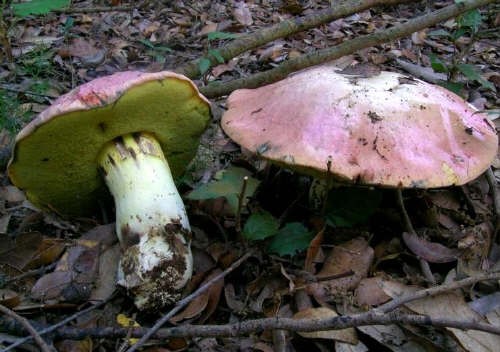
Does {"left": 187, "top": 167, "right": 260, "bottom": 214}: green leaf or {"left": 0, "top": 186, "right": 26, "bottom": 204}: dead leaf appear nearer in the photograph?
{"left": 187, "top": 167, "right": 260, "bottom": 214}: green leaf

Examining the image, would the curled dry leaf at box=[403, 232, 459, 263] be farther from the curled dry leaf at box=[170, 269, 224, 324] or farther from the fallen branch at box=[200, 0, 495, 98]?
the fallen branch at box=[200, 0, 495, 98]

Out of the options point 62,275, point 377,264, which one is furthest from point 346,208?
point 62,275

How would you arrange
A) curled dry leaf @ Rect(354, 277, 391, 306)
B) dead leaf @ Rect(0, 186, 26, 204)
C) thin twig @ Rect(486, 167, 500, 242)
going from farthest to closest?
dead leaf @ Rect(0, 186, 26, 204) → thin twig @ Rect(486, 167, 500, 242) → curled dry leaf @ Rect(354, 277, 391, 306)

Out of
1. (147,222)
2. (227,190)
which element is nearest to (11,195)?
(147,222)

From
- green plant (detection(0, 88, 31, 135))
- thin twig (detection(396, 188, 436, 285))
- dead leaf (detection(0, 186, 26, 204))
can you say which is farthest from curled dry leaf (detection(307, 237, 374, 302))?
green plant (detection(0, 88, 31, 135))

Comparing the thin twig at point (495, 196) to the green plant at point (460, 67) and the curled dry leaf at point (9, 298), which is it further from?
the curled dry leaf at point (9, 298)

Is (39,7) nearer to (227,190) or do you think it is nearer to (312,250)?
(227,190)

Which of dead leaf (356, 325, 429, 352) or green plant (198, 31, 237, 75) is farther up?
green plant (198, 31, 237, 75)
